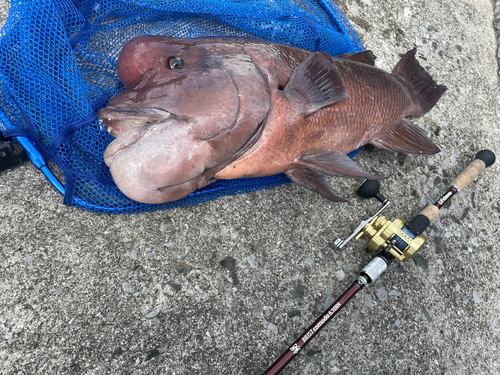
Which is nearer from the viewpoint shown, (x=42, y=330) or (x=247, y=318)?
(x=42, y=330)

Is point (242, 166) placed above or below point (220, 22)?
below

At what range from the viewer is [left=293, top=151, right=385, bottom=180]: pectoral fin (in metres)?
1.87

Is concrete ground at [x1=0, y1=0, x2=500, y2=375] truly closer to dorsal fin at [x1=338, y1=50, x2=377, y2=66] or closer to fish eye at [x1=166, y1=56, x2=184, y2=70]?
dorsal fin at [x1=338, y1=50, x2=377, y2=66]

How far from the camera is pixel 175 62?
1.52 metres

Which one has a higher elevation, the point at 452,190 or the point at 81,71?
the point at 452,190

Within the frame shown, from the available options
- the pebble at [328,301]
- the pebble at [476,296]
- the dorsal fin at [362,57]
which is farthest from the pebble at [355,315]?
the dorsal fin at [362,57]

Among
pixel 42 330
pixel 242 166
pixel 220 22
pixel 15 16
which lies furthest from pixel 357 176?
pixel 15 16

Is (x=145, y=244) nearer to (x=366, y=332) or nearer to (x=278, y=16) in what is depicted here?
(x=366, y=332)

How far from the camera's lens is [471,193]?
121 inches

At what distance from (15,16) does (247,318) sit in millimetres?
2000

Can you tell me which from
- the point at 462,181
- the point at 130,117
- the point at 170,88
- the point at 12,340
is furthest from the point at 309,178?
the point at 12,340

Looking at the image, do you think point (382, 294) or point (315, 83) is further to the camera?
point (382, 294)

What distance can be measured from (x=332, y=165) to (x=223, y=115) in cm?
74

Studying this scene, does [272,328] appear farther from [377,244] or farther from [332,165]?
[332,165]
